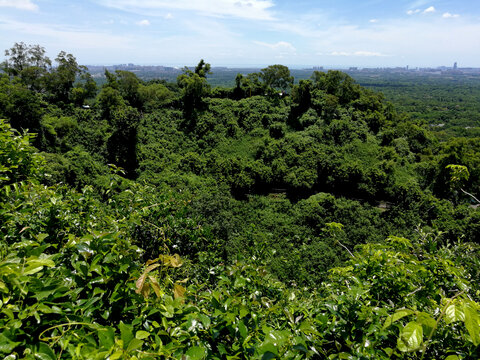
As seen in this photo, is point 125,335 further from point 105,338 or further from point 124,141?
point 124,141

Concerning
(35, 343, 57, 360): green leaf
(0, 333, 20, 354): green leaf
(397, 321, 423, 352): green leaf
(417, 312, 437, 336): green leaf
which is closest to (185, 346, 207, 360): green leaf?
(35, 343, 57, 360): green leaf

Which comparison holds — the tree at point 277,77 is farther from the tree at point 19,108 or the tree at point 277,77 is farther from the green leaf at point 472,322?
the green leaf at point 472,322

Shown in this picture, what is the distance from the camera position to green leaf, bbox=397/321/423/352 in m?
1.00

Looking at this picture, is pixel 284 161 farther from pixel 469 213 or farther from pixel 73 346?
pixel 73 346

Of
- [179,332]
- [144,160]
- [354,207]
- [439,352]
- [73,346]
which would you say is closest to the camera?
[73,346]

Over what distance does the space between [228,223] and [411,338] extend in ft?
35.2

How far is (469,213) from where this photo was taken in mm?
14023

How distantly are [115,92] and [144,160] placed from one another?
20.0 feet

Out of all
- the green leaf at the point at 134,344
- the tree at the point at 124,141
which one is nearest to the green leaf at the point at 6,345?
the green leaf at the point at 134,344

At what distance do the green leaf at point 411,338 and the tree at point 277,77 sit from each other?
24.6 m

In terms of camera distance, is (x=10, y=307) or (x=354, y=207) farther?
(x=354, y=207)

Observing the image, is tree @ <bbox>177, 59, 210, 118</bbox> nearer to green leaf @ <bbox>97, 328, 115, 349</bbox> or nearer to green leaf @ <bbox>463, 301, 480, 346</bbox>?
green leaf @ <bbox>97, 328, 115, 349</bbox>

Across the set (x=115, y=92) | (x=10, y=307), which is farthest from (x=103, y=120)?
(x=10, y=307)

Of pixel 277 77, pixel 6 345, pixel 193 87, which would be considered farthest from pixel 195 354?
pixel 277 77
